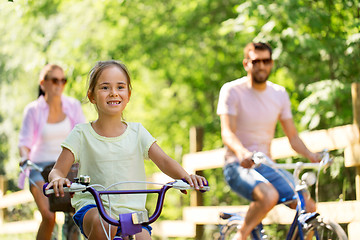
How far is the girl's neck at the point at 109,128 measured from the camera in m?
3.98

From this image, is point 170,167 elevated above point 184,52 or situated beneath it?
situated beneath

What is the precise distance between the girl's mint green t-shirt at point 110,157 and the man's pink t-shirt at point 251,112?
4.92ft

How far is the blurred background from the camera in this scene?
861 centimetres

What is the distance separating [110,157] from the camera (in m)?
3.89

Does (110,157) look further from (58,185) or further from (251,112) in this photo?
(251,112)

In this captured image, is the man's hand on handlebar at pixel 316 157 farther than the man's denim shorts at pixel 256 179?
No

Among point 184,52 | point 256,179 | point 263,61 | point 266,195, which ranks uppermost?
point 184,52

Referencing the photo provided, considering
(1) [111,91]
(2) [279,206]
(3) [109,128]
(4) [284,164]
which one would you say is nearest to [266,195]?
(4) [284,164]

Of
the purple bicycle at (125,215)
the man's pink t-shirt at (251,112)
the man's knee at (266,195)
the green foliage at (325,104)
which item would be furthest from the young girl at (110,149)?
the green foliage at (325,104)

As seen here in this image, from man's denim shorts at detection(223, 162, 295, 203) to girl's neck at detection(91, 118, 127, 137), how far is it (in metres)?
1.44

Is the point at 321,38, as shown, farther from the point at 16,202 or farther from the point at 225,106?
the point at 16,202

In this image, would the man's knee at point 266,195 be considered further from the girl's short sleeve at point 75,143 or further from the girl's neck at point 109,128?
the girl's short sleeve at point 75,143

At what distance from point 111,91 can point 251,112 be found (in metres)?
1.80

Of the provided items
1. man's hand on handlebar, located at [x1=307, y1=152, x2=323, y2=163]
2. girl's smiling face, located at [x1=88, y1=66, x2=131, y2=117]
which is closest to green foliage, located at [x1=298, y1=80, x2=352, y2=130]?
man's hand on handlebar, located at [x1=307, y1=152, x2=323, y2=163]
